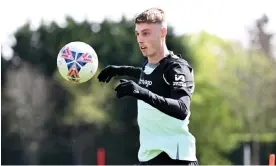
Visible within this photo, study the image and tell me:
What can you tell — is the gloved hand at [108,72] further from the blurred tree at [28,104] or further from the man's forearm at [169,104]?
the blurred tree at [28,104]

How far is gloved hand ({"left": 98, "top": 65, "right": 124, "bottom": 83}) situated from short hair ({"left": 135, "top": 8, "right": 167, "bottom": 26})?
927 millimetres

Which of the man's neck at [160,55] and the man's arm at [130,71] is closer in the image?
the man's neck at [160,55]

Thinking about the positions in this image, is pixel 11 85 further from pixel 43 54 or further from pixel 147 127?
pixel 147 127

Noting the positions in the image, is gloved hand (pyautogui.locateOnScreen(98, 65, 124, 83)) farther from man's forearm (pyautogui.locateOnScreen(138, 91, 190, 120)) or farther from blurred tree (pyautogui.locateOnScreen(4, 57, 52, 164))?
blurred tree (pyautogui.locateOnScreen(4, 57, 52, 164))

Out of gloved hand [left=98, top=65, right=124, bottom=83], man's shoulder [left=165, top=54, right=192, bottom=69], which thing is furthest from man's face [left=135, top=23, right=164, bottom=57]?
gloved hand [left=98, top=65, right=124, bottom=83]

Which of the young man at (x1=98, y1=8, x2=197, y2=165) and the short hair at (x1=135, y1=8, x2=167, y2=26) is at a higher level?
the short hair at (x1=135, y1=8, x2=167, y2=26)

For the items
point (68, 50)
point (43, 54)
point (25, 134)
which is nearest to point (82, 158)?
point (25, 134)

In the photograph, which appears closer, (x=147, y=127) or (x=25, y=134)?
(x=147, y=127)

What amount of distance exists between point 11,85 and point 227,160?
486 inches

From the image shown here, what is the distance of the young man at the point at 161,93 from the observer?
511 cm

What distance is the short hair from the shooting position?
5277mm

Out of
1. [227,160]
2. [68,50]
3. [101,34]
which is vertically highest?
[101,34]

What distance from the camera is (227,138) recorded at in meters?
38.2

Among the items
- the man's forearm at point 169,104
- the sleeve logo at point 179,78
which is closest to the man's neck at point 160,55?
the sleeve logo at point 179,78
